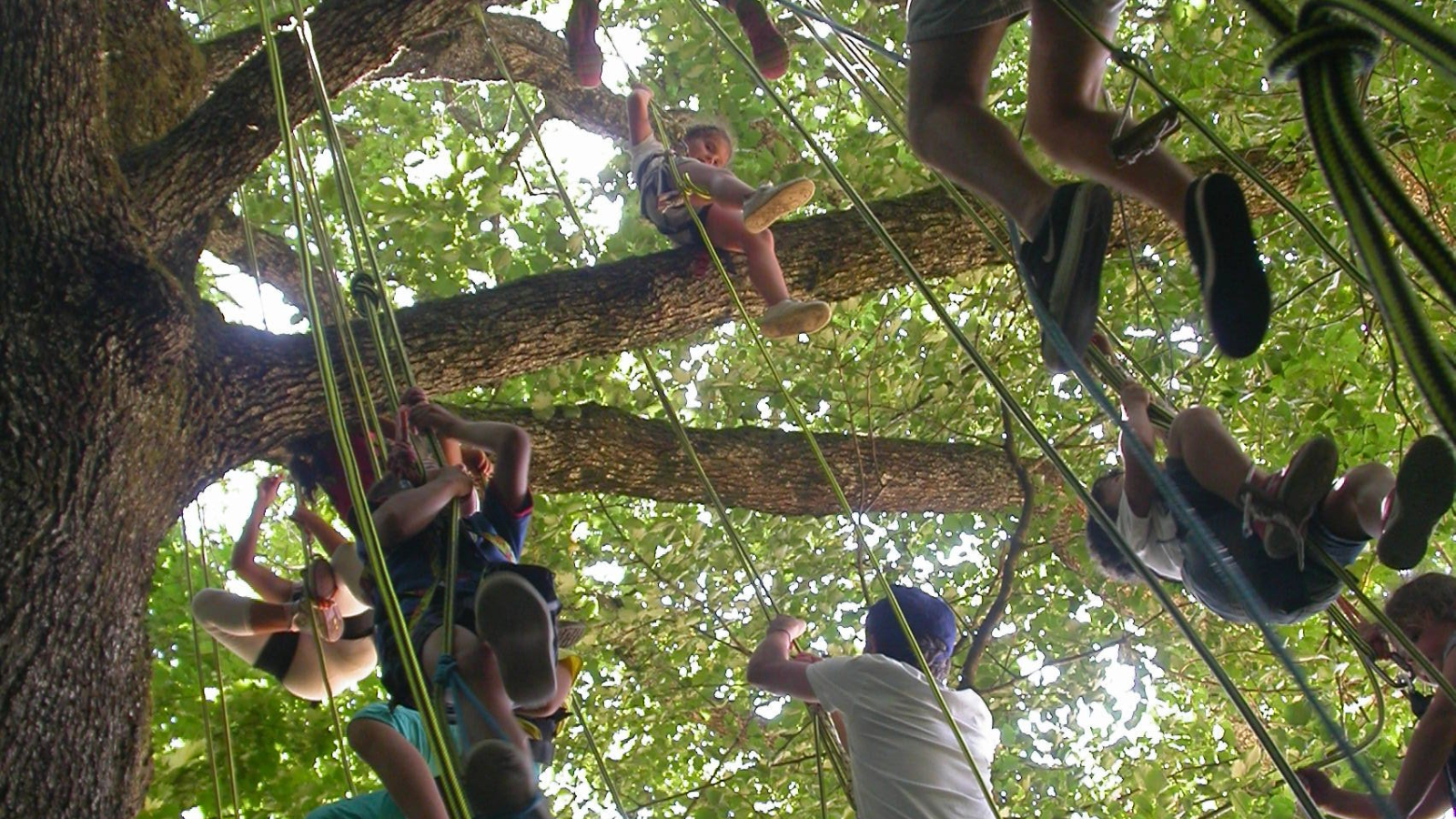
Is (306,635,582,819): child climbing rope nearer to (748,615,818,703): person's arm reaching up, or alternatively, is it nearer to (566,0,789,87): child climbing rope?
(748,615,818,703): person's arm reaching up

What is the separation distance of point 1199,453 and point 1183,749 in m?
3.10

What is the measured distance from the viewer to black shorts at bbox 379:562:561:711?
2.30 metres

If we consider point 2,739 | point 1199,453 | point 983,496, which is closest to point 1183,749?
point 983,496

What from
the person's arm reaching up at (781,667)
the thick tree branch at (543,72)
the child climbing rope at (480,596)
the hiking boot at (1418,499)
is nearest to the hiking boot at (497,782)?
the child climbing rope at (480,596)

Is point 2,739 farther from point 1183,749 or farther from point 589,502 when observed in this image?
point 1183,749

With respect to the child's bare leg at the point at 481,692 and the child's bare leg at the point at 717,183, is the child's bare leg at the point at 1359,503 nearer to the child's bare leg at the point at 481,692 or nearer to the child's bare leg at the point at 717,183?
the child's bare leg at the point at 481,692

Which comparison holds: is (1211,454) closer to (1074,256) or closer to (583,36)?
(1074,256)

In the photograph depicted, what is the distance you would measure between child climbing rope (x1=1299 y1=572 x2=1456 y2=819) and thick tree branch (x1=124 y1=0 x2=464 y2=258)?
2713 millimetres

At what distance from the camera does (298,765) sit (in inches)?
141

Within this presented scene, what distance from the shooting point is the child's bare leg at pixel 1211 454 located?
7.11 ft

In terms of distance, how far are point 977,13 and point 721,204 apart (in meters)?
1.86

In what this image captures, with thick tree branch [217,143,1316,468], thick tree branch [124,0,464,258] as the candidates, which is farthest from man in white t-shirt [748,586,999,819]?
thick tree branch [124,0,464,258]

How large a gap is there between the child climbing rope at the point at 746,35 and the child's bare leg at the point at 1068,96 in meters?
1.32

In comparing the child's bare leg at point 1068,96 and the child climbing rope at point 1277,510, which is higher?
the child's bare leg at point 1068,96
